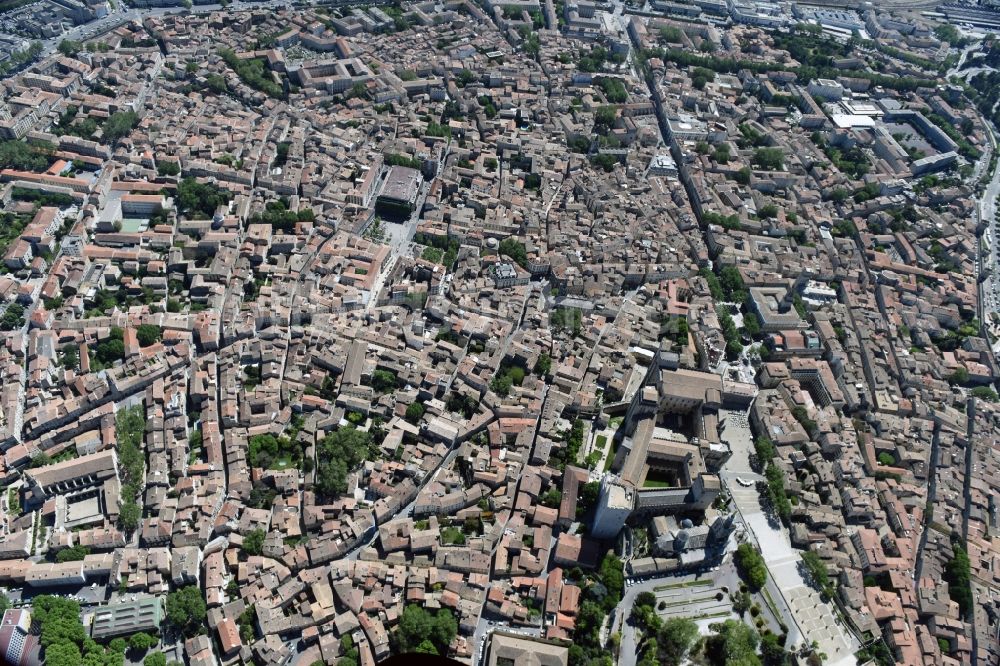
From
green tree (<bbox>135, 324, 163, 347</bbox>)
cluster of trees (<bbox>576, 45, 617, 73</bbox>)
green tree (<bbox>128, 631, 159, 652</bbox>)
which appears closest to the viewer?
green tree (<bbox>128, 631, 159, 652</bbox>)

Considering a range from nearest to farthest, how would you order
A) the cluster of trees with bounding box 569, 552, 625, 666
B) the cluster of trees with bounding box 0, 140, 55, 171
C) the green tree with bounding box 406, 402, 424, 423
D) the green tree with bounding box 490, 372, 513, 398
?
the cluster of trees with bounding box 569, 552, 625, 666 < the green tree with bounding box 406, 402, 424, 423 < the green tree with bounding box 490, 372, 513, 398 < the cluster of trees with bounding box 0, 140, 55, 171

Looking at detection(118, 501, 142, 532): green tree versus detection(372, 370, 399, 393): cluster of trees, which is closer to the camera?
detection(118, 501, 142, 532): green tree

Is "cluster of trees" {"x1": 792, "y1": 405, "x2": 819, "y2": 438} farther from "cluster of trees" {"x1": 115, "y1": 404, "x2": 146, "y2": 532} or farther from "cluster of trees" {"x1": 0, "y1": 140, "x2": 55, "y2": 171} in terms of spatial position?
"cluster of trees" {"x1": 0, "y1": 140, "x2": 55, "y2": 171}

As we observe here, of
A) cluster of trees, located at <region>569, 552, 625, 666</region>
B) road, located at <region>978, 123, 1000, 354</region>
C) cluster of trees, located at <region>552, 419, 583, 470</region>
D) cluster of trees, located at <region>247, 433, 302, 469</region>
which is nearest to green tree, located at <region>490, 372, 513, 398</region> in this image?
cluster of trees, located at <region>552, 419, 583, 470</region>

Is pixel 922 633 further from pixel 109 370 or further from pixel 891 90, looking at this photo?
pixel 891 90

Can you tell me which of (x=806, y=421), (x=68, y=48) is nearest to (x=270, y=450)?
(x=806, y=421)

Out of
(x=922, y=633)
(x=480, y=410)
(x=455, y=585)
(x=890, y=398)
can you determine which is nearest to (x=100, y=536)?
(x=455, y=585)
